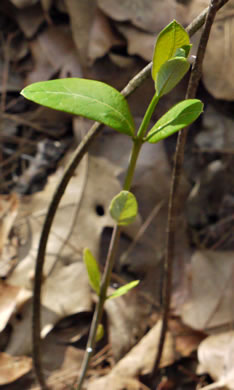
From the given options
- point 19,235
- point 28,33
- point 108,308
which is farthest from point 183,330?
point 28,33

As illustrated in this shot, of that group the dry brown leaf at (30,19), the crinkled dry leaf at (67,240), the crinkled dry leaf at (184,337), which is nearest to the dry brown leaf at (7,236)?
the crinkled dry leaf at (67,240)

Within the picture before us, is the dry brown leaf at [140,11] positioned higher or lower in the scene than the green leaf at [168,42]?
lower

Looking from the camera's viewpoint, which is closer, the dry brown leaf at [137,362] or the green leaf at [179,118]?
the green leaf at [179,118]

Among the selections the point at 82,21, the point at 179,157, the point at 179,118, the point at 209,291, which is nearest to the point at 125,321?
the point at 209,291

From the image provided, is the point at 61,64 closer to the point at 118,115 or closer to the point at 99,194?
the point at 99,194

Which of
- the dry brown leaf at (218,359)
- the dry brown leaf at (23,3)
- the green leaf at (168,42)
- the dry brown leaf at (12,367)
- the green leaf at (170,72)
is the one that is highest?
the dry brown leaf at (23,3)

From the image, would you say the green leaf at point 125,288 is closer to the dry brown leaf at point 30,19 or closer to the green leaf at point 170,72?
the green leaf at point 170,72
